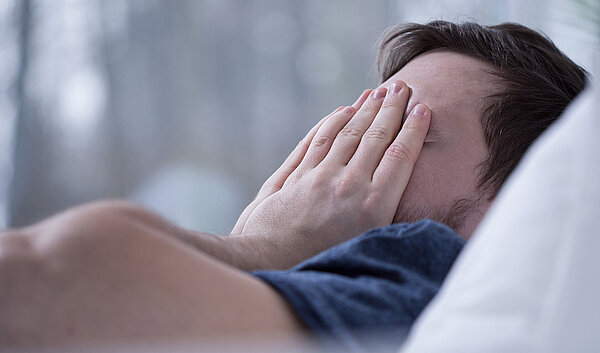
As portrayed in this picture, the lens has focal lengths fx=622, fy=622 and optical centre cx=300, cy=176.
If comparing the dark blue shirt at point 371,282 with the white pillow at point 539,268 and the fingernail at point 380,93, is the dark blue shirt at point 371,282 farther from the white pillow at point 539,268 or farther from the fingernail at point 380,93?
the fingernail at point 380,93

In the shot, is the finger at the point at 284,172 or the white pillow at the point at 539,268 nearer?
the white pillow at the point at 539,268

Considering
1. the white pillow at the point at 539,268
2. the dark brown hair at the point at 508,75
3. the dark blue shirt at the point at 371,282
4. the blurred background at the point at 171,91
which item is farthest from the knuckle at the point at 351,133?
the blurred background at the point at 171,91

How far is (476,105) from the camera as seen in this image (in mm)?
995

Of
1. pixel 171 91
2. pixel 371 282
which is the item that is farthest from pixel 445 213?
pixel 171 91

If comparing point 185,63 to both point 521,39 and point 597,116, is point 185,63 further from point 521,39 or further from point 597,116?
point 597,116

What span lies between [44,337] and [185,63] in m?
2.27

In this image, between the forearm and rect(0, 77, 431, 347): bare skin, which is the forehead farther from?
rect(0, 77, 431, 347): bare skin

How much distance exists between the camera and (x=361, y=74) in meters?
2.74

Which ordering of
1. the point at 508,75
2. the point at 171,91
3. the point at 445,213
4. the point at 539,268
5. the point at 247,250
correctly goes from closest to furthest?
the point at 539,268
the point at 247,250
the point at 445,213
the point at 508,75
the point at 171,91

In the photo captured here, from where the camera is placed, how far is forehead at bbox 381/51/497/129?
1.00m

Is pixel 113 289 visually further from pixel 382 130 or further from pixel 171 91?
pixel 171 91

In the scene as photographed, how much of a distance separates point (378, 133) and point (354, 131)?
0.05 metres

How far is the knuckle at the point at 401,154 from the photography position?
96 cm

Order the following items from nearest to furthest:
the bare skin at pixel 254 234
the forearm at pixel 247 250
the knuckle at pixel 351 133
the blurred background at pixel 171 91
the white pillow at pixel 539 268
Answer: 1. the white pillow at pixel 539 268
2. the bare skin at pixel 254 234
3. the forearm at pixel 247 250
4. the knuckle at pixel 351 133
5. the blurred background at pixel 171 91
